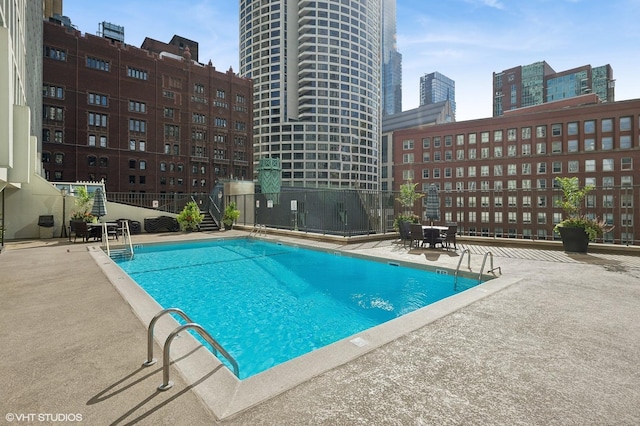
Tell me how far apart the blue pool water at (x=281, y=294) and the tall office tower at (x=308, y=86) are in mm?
89928

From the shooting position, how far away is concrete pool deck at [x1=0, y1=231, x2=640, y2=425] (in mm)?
2654

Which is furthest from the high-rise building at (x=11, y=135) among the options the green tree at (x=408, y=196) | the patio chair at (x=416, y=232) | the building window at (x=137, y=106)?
the building window at (x=137, y=106)

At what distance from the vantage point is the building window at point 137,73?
54594 mm

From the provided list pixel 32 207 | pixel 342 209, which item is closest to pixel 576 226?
pixel 342 209

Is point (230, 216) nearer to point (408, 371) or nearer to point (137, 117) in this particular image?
point (408, 371)

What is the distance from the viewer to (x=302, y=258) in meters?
12.9

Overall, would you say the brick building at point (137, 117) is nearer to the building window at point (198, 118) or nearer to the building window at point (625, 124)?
the building window at point (198, 118)

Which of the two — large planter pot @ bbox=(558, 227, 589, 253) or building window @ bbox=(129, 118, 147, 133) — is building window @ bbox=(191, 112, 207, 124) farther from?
large planter pot @ bbox=(558, 227, 589, 253)

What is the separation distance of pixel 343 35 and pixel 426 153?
5657 cm

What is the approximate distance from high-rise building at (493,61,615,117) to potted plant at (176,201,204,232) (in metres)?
133

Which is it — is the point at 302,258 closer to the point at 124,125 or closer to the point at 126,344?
the point at 126,344

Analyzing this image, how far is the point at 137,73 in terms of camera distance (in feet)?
182

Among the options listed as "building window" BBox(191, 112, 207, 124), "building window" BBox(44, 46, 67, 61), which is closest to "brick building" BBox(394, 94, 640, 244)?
"building window" BBox(191, 112, 207, 124)

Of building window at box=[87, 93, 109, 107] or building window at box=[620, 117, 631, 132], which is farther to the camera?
building window at box=[620, 117, 631, 132]
